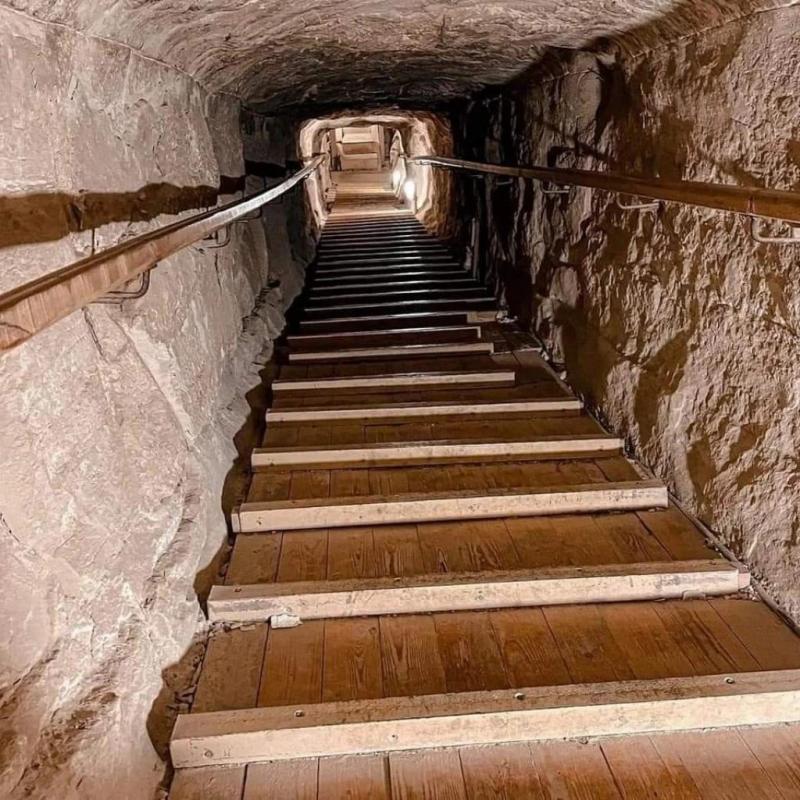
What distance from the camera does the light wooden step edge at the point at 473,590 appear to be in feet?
5.84

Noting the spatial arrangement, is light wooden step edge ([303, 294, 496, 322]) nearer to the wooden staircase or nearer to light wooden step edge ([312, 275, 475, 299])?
light wooden step edge ([312, 275, 475, 299])

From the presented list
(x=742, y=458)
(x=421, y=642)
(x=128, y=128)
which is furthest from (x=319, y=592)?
(x=128, y=128)

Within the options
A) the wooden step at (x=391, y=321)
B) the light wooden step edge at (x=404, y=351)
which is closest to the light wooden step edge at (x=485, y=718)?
the light wooden step edge at (x=404, y=351)

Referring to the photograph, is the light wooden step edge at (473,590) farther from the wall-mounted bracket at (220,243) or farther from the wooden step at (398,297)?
the wooden step at (398,297)

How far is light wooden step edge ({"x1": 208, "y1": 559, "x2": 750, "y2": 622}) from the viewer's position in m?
1.78

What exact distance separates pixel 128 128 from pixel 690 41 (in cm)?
165


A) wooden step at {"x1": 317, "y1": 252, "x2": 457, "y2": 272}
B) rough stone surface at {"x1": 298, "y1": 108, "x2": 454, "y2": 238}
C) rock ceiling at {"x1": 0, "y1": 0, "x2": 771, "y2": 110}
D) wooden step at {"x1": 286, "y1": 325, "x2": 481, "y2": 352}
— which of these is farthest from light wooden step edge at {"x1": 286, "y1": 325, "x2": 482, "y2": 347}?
rough stone surface at {"x1": 298, "y1": 108, "x2": 454, "y2": 238}

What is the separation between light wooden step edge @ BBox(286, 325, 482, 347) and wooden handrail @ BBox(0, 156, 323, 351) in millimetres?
2140

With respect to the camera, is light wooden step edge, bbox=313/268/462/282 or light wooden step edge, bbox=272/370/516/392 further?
light wooden step edge, bbox=313/268/462/282

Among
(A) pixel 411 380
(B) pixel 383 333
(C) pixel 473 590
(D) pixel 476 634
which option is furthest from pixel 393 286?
(D) pixel 476 634

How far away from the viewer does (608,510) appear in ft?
7.30

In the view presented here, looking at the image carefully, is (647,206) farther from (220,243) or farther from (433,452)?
(220,243)

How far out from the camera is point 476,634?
1732mm

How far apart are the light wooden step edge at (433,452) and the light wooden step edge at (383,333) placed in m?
1.39
